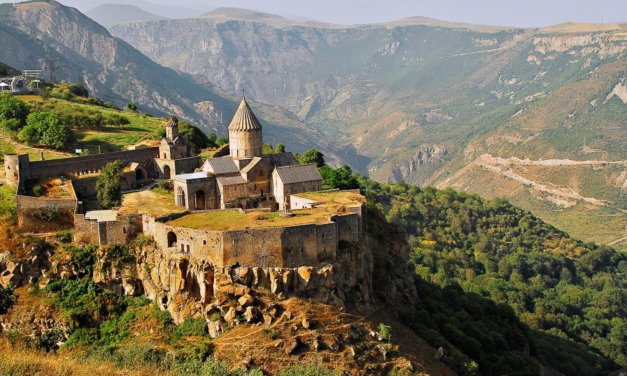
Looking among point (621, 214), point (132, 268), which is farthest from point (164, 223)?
point (621, 214)

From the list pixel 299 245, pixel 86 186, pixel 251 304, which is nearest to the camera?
pixel 251 304

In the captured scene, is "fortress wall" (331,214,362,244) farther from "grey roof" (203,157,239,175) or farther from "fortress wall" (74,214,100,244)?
"fortress wall" (74,214,100,244)

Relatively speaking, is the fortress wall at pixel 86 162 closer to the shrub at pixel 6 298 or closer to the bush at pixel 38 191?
the bush at pixel 38 191

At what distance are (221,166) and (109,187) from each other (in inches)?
341

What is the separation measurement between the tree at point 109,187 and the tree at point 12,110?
67.1 feet

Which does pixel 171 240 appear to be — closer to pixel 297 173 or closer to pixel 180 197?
pixel 180 197

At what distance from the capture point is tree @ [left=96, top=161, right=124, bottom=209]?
51794 mm

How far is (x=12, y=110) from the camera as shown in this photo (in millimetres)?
69625

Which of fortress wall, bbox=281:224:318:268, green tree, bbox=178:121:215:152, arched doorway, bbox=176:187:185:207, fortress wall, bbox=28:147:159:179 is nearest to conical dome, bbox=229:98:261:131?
arched doorway, bbox=176:187:185:207

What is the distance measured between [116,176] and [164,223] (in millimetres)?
11402

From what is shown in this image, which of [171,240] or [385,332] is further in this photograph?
[171,240]

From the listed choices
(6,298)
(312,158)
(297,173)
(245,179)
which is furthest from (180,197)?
(312,158)

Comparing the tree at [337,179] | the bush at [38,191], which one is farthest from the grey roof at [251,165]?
the bush at [38,191]

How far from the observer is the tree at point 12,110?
2717 inches
